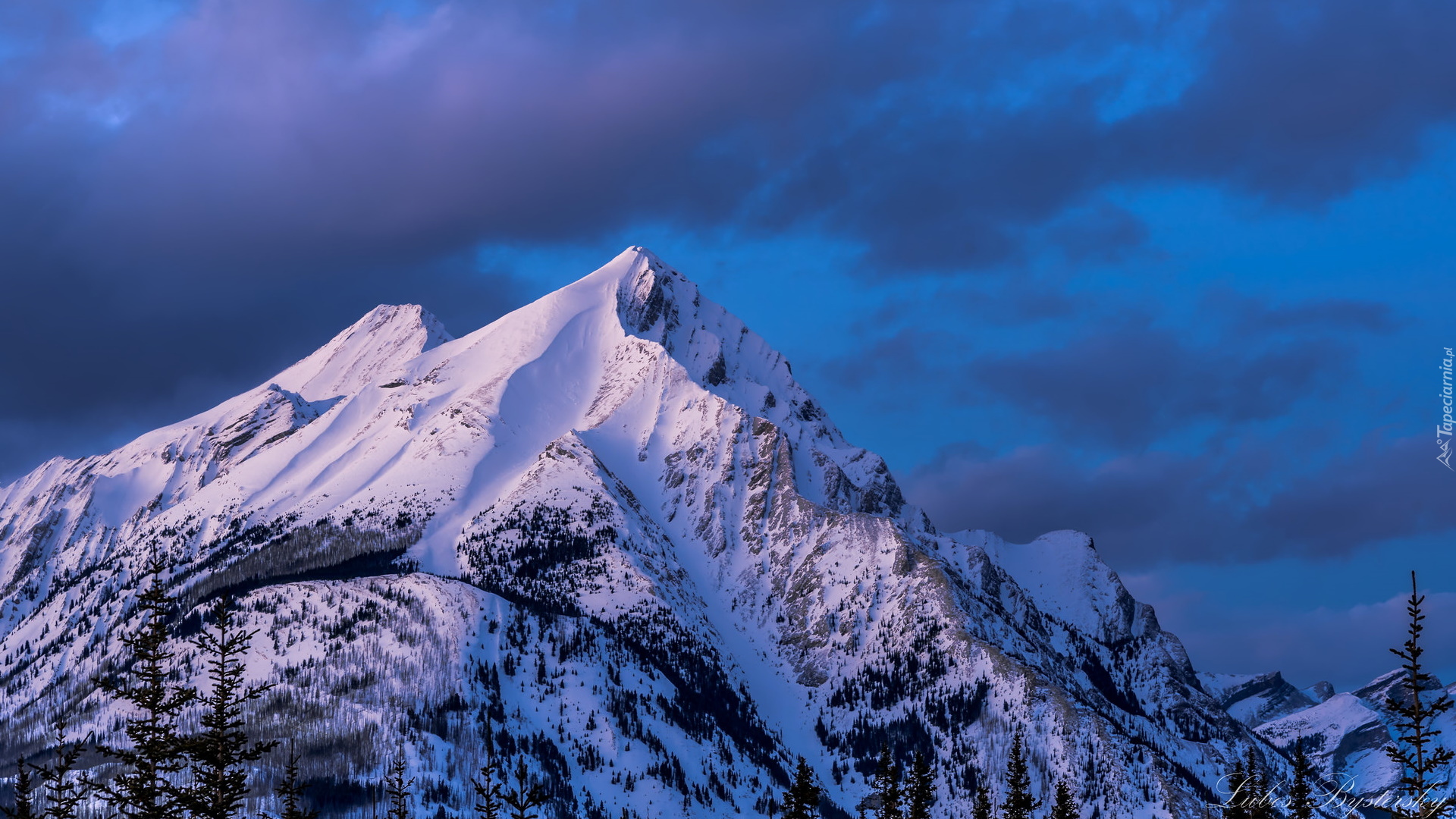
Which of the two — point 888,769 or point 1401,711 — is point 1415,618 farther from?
point 888,769

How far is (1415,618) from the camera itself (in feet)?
238

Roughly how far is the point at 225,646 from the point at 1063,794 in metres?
101

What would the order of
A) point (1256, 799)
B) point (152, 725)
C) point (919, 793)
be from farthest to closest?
point (919, 793) → point (1256, 799) → point (152, 725)

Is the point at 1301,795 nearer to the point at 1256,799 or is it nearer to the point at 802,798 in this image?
the point at 1256,799

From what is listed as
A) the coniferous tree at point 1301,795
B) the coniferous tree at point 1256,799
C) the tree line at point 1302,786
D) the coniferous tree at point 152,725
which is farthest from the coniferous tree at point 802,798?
the coniferous tree at point 152,725

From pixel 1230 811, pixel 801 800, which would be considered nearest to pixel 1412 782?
pixel 801 800

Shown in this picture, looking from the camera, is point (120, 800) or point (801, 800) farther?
point (801, 800)

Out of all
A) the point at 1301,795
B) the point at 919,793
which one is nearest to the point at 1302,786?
the point at 1301,795

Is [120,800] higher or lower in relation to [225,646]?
lower

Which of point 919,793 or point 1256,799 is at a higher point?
point 919,793

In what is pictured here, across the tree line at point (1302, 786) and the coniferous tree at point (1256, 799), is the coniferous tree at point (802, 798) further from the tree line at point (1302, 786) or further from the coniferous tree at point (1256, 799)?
the coniferous tree at point (1256, 799)

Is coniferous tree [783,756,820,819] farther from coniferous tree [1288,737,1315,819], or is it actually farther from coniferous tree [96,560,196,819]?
coniferous tree [96,560,196,819]

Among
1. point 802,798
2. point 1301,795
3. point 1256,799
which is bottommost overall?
point 1301,795

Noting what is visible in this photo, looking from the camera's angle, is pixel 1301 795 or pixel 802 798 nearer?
pixel 1301 795
